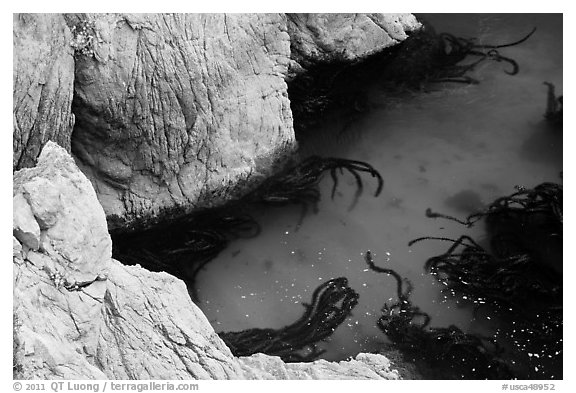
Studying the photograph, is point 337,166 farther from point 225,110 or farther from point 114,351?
point 114,351

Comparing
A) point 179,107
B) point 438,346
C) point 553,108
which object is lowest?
point 438,346

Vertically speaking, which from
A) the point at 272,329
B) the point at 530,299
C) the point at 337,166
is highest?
the point at 337,166

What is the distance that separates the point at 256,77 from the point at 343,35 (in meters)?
0.99

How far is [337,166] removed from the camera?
6.44 meters

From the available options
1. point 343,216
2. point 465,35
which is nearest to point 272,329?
point 343,216

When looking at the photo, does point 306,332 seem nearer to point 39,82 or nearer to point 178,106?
point 178,106

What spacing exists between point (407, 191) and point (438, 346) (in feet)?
4.33

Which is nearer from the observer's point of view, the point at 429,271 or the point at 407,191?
the point at 429,271

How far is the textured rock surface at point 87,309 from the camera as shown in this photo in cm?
421

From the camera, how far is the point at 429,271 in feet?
18.8

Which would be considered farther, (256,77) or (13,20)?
(256,77)

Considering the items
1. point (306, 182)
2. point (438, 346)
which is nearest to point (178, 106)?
point (306, 182)

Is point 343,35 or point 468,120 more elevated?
point 343,35

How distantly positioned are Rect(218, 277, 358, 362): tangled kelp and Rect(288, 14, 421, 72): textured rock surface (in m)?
2.11
